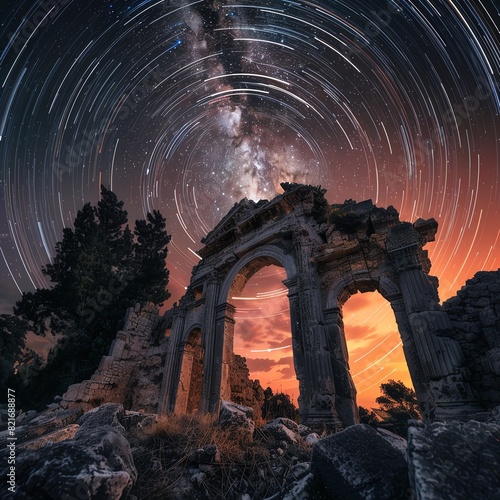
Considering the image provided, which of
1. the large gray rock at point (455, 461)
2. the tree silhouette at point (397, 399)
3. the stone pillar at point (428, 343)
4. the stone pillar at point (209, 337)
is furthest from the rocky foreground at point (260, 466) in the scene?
the tree silhouette at point (397, 399)

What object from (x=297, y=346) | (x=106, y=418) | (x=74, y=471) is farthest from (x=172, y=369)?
(x=74, y=471)

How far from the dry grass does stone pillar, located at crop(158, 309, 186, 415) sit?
769 centimetres

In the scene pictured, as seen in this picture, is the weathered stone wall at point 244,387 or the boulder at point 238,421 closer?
the boulder at point 238,421

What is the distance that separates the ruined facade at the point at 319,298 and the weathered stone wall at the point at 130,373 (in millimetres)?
1489

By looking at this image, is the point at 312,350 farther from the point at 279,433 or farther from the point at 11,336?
the point at 11,336

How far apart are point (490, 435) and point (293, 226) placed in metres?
8.27

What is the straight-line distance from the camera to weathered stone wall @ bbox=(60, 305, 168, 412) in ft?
35.3

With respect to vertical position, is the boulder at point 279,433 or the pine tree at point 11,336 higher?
the pine tree at point 11,336

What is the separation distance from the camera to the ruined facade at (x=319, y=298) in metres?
5.64

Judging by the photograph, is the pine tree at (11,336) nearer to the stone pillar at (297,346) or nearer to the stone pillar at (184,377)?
the stone pillar at (184,377)

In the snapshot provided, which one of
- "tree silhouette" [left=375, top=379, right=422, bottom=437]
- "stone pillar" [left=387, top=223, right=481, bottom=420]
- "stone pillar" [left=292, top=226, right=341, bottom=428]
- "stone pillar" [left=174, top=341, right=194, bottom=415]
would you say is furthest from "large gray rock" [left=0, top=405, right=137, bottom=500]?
"tree silhouette" [left=375, top=379, right=422, bottom=437]

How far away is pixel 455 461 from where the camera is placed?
1323 mm

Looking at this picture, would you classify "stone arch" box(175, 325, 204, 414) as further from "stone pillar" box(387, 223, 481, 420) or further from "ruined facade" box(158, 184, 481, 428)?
"stone pillar" box(387, 223, 481, 420)

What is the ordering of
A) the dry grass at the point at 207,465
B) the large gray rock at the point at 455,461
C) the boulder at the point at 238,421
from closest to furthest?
the large gray rock at the point at 455,461 → the dry grass at the point at 207,465 → the boulder at the point at 238,421
